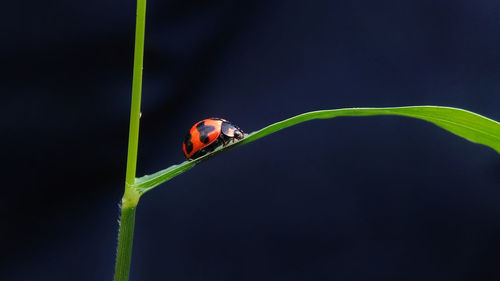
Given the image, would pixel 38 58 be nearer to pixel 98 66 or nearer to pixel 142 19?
pixel 98 66

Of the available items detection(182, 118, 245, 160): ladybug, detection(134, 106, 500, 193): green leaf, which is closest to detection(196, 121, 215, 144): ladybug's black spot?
detection(182, 118, 245, 160): ladybug

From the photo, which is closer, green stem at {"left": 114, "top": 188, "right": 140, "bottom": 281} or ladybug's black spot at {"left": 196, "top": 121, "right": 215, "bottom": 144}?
green stem at {"left": 114, "top": 188, "right": 140, "bottom": 281}

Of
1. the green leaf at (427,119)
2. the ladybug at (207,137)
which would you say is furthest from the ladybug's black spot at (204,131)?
the green leaf at (427,119)

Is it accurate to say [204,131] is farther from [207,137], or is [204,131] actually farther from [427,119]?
[427,119]

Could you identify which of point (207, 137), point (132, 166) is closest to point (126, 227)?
point (132, 166)

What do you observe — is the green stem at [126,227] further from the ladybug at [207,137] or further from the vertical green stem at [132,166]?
the ladybug at [207,137]

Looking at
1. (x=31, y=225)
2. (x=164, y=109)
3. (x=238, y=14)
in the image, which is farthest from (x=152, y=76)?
(x=31, y=225)

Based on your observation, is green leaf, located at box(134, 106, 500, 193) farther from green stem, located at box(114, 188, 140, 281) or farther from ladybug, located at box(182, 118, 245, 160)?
ladybug, located at box(182, 118, 245, 160)

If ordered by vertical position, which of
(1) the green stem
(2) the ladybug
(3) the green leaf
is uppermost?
(2) the ladybug
